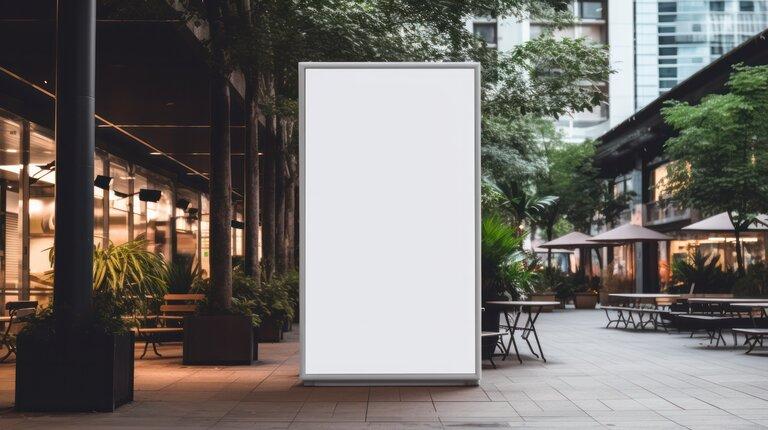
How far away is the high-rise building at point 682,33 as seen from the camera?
73000 millimetres

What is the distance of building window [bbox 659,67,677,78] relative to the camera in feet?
241

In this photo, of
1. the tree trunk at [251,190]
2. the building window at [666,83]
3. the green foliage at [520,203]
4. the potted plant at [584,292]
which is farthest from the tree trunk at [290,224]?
the building window at [666,83]

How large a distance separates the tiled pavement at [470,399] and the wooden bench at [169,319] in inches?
21.4

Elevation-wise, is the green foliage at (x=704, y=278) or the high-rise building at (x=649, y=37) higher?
the high-rise building at (x=649, y=37)

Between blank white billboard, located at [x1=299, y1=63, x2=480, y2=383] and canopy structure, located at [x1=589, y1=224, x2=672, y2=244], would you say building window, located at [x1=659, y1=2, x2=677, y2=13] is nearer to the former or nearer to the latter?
canopy structure, located at [x1=589, y1=224, x2=672, y2=244]

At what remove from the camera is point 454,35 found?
13.9m

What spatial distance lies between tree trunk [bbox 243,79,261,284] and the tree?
14.2 meters

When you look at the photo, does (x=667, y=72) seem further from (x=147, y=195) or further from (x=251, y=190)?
(x=251, y=190)

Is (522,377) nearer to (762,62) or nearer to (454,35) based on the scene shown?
(454,35)

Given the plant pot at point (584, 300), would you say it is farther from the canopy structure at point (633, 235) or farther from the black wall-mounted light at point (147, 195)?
the black wall-mounted light at point (147, 195)

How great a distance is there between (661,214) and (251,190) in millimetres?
29409

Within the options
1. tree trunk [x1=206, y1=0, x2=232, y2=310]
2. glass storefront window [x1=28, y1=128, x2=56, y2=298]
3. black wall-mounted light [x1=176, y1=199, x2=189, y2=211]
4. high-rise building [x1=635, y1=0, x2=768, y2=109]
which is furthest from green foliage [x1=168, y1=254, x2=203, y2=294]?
high-rise building [x1=635, y1=0, x2=768, y2=109]

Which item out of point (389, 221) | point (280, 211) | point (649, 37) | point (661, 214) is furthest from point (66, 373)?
point (649, 37)

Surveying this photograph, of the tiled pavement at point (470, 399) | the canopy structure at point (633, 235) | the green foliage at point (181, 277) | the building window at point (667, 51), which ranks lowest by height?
the tiled pavement at point (470, 399)
